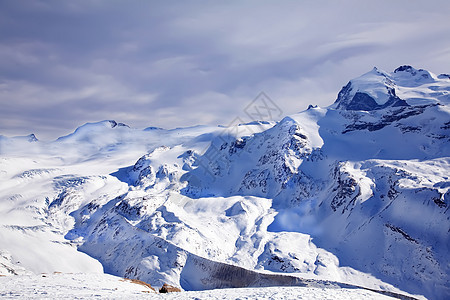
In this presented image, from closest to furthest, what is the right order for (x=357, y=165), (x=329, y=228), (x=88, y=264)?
(x=88, y=264) < (x=329, y=228) < (x=357, y=165)

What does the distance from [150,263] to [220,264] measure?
3193 cm

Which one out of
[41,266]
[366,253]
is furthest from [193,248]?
[366,253]

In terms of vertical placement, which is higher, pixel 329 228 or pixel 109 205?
pixel 109 205

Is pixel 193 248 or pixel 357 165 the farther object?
Answer: pixel 357 165

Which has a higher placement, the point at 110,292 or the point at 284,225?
the point at 110,292

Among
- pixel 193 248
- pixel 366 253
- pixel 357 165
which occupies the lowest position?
pixel 366 253

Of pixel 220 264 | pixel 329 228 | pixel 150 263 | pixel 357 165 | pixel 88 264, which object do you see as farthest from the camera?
pixel 357 165

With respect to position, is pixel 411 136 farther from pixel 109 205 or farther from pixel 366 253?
pixel 109 205

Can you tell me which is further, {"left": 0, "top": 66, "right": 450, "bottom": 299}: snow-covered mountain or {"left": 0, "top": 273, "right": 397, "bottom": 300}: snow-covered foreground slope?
{"left": 0, "top": 66, "right": 450, "bottom": 299}: snow-covered mountain

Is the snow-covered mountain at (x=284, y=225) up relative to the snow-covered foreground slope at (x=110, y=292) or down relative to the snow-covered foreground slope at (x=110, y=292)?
down

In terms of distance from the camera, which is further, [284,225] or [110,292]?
[284,225]

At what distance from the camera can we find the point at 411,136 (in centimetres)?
18475

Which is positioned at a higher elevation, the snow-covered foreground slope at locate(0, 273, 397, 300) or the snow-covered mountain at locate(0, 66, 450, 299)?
the snow-covered foreground slope at locate(0, 273, 397, 300)

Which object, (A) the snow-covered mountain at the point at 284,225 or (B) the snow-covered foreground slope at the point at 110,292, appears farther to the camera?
(A) the snow-covered mountain at the point at 284,225
